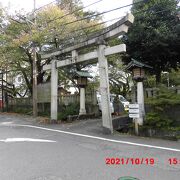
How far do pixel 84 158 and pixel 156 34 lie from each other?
1055 cm

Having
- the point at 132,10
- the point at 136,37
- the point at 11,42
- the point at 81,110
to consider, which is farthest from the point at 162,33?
the point at 11,42

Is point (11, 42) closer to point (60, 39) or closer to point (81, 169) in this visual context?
point (60, 39)

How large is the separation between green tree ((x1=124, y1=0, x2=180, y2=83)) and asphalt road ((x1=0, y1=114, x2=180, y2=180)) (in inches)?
309

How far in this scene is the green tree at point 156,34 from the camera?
14723mm

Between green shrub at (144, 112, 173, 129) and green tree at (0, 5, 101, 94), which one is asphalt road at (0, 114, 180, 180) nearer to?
green shrub at (144, 112, 173, 129)

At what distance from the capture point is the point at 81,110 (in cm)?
1597

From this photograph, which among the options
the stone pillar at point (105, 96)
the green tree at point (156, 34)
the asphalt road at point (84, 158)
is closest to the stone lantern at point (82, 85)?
the green tree at point (156, 34)

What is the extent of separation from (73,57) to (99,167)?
8.52 meters

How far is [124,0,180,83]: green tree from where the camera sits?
14.7 meters

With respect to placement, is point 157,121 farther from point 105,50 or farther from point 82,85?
point 82,85

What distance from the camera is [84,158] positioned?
255 inches

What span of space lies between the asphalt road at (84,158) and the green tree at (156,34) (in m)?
7.85

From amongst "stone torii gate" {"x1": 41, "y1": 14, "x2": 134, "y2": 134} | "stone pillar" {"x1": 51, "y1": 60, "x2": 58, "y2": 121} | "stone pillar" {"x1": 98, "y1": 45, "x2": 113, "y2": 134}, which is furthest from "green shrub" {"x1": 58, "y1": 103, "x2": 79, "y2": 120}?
"stone pillar" {"x1": 98, "y1": 45, "x2": 113, "y2": 134}

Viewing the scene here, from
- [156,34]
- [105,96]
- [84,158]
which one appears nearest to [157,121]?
[105,96]
